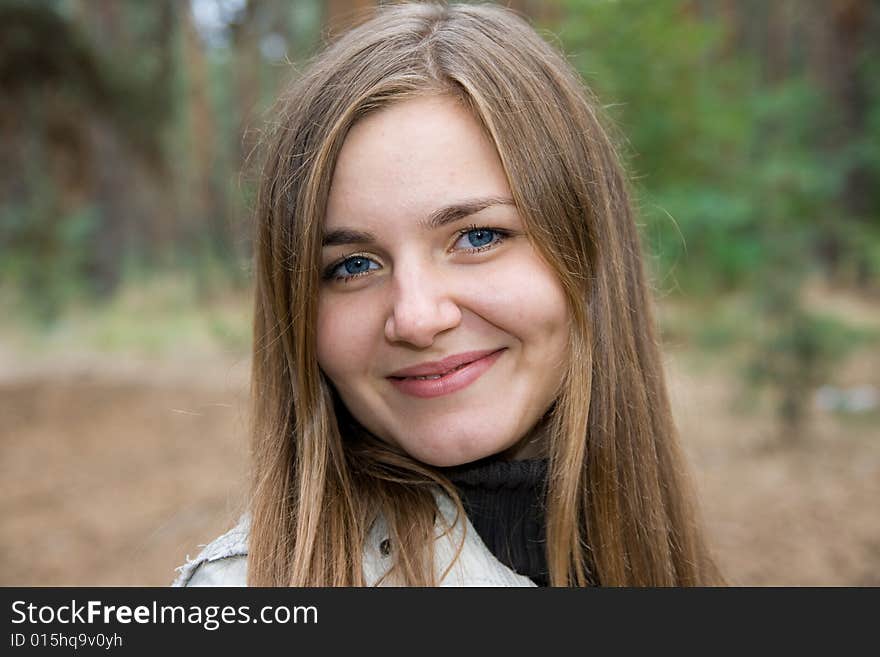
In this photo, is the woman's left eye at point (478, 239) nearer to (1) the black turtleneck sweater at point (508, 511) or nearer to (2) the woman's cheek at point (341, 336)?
(2) the woman's cheek at point (341, 336)

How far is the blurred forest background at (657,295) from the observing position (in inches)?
186

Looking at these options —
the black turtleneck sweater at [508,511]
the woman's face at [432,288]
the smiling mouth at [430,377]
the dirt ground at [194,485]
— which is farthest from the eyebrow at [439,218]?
the dirt ground at [194,485]

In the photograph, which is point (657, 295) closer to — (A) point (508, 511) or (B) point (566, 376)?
(B) point (566, 376)

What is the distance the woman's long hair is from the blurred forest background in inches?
12.7

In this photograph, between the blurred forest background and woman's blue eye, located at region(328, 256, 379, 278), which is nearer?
woman's blue eye, located at region(328, 256, 379, 278)

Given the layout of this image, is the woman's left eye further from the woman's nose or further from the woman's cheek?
the woman's cheek

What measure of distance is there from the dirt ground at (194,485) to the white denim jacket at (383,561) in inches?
67.6

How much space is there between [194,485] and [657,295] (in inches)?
178

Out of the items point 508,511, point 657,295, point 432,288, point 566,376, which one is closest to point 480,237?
point 432,288

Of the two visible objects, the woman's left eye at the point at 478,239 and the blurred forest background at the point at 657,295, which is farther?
the blurred forest background at the point at 657,295

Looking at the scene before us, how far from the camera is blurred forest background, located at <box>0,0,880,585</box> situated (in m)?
4.72

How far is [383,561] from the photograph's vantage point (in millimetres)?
1459

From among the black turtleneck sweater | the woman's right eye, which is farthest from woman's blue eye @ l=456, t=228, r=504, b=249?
the black turtleneck sweater

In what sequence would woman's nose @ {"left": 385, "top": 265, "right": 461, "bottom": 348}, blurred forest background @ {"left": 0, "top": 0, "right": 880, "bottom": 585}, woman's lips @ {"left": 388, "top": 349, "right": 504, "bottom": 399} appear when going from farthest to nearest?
blurred forest background @ {"left": 0, "top": 0, "right": 880, "bottom": 585} → woman's lips @ {"left": 388, "top": 349, "right": 504, "bottom": 399} → woman's nose @ {"left": 385, "top": 265, "right": 461, "bottom": 348}
